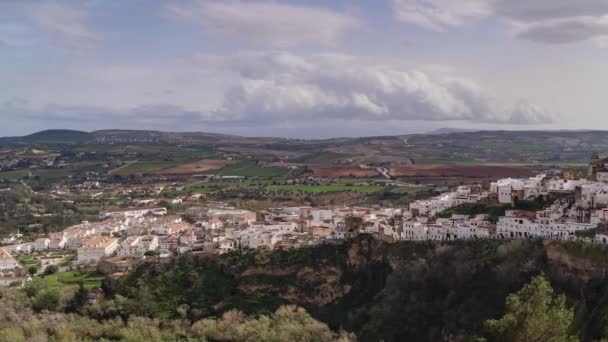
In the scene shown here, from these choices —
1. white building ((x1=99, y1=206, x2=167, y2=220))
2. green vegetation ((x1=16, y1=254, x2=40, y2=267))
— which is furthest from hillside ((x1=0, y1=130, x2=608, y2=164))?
green vegetation ((x1=16, y1=254, x2=40, y2=267))

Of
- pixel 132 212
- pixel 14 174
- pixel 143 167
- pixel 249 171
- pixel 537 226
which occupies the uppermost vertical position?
pixel 537 226

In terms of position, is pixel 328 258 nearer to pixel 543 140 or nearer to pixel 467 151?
pixel 467 151

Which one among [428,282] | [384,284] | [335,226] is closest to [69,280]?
[335,226]

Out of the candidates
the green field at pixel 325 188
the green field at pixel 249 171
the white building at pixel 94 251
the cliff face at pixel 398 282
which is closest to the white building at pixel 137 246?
the white building at pixel 94 251

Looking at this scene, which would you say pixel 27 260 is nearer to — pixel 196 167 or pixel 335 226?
pixel 335 226

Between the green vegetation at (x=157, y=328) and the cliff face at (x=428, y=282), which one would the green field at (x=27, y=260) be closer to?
the green vegetation at (x=157, y=328)

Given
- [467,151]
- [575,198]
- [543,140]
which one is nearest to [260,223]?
[575,198]
